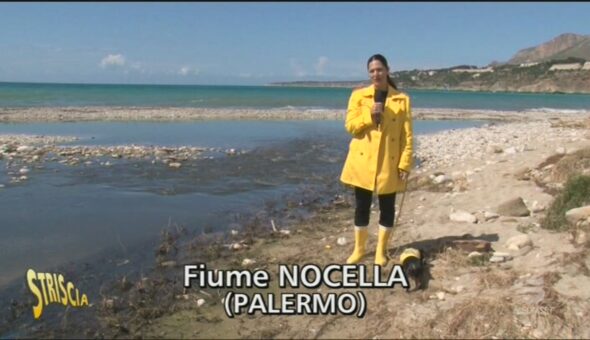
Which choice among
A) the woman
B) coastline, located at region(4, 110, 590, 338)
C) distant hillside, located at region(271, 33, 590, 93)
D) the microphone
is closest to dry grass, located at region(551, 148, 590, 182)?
coastline, located at region(4, 110, 590, 338)

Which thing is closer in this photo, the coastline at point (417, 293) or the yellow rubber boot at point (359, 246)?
the coastline at point (417, 293)

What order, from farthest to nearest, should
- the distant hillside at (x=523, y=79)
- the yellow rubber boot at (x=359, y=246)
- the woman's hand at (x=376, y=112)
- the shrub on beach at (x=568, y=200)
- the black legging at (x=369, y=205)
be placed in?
the distant hillside at (x=523, y=79)
the shrub on beach at (x=568, y=200)
the yellow rubber boot at (x=359, y=246)
the black legging at (x=369, y=205)
the woman's hand at (x=376, y=112)

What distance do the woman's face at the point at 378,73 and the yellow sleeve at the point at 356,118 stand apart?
11.0 inches

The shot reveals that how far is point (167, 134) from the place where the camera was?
2377cm

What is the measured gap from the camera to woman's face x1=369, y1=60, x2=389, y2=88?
5.71m

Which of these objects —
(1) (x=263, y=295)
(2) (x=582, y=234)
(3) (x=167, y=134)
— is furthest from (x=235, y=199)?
(3) (x=167, y=134)

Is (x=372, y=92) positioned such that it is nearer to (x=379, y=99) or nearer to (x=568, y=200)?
(x=379, y=99)

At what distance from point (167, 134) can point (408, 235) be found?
1826cm

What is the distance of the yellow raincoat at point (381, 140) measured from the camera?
584cm

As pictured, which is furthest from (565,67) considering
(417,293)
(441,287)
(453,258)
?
(417,293)

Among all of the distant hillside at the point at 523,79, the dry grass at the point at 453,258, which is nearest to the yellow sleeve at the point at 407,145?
the dry grass at the point at 453,258

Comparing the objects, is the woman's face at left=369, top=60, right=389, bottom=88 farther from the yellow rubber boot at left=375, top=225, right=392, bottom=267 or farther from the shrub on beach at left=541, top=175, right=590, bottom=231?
the shrub on beach at left=541, top=175, right=590, bottom=231

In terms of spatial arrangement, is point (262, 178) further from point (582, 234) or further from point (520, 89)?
point (520, 89)

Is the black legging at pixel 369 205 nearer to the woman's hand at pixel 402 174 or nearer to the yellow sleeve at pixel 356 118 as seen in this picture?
the woman's hand at pixel 402 174
